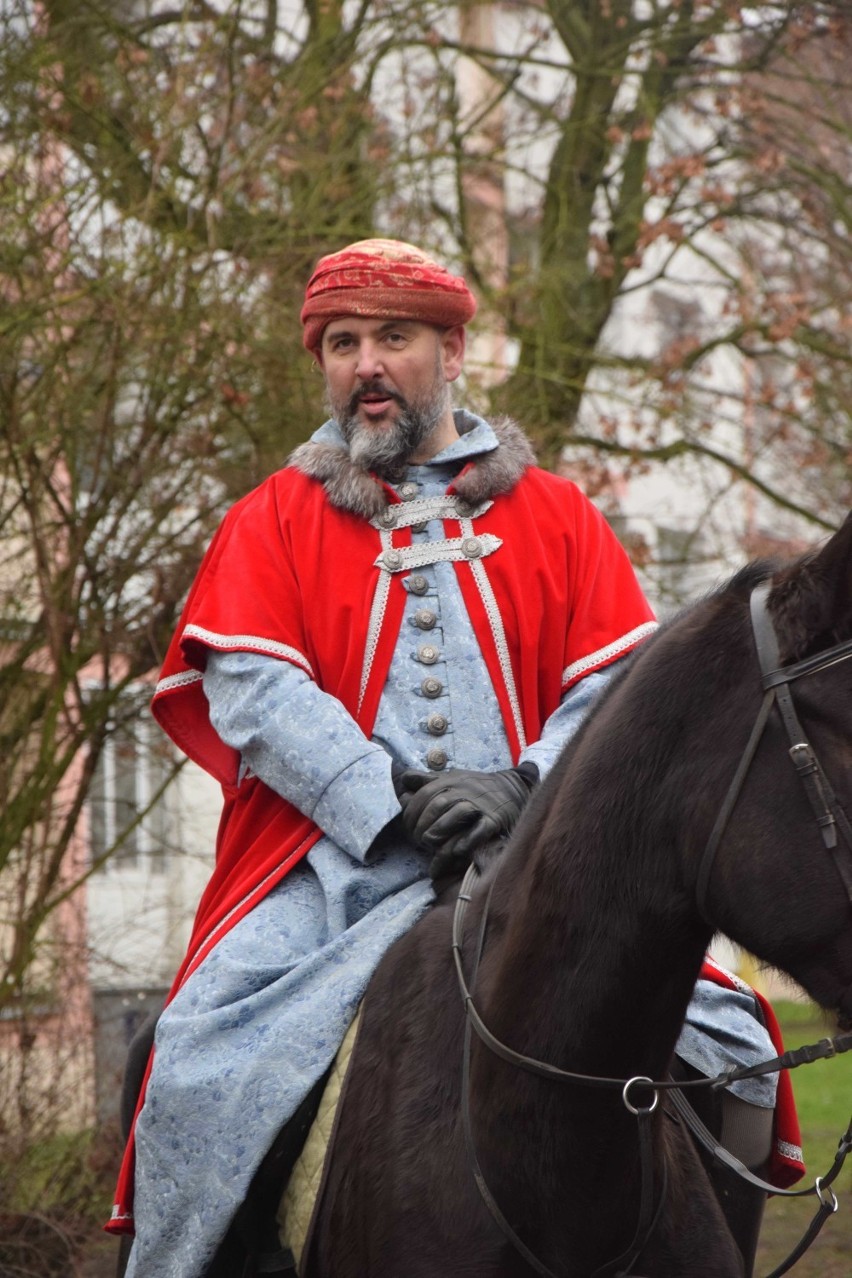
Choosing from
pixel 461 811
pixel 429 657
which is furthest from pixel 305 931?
pixel 429 657

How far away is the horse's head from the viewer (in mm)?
2330

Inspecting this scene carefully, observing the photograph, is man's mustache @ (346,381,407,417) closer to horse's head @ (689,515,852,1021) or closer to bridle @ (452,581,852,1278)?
bridle @ (452,581,852,1278)

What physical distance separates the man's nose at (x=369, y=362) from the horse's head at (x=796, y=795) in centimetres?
150

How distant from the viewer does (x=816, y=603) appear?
2.42 meters

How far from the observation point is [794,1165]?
340 centimetres

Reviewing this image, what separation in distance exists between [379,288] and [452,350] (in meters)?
0.32

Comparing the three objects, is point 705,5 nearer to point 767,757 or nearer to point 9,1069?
point 9,1069

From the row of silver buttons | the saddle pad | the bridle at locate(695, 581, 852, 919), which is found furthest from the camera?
the row of silver buttons

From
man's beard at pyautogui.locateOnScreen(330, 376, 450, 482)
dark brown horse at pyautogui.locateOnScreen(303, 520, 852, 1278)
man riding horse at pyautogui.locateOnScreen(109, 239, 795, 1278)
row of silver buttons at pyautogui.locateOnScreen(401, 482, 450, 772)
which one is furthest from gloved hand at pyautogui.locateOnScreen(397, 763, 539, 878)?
man's beard at pyautogui.locateOnScreen(330, 376, 450, 482)

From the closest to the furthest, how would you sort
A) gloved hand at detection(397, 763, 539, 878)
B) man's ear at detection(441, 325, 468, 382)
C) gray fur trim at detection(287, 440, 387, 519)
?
1. gloved hand at detection(397, 763, 539, 878)
2. gray fur trim at detection(287, 440, 387, 519)
3. man's ear at detection(441, 325, 468, 382)

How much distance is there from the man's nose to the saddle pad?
138cm

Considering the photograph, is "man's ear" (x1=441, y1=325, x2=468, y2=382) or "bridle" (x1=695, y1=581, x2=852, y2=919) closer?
"bridle" (x1=695, y1=581, x2=852, y2=919)

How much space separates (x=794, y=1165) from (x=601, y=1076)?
88cm

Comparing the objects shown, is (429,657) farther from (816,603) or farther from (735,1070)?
(816,603)
